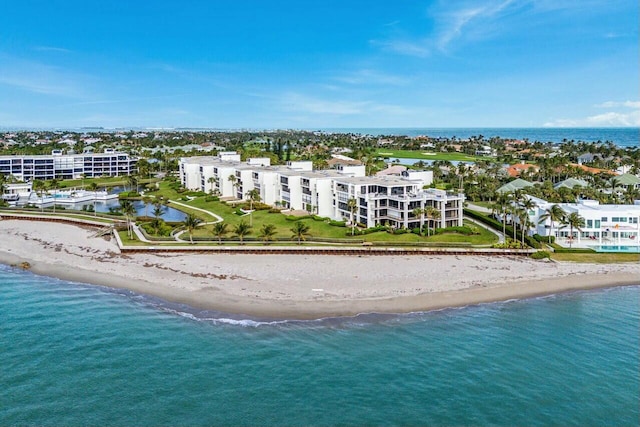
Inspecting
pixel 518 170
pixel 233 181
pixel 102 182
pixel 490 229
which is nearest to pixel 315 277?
pixel 490 229

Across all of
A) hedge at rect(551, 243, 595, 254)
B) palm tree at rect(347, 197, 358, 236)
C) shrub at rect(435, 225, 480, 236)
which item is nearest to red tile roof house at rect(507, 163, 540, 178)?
shrub at rect(435, 225, 480, 236)

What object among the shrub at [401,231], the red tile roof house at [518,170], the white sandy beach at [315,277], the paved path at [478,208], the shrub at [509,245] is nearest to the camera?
the white sandy beach at [315,277]

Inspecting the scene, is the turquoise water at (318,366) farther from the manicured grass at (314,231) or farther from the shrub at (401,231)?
the shrub at (401,231)

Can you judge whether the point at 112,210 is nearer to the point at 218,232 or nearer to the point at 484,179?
the point at 218,232

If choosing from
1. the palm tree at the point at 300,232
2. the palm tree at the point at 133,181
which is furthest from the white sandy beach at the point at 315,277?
the palm tree at the point at 133,181

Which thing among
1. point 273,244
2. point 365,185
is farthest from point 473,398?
point 365,185

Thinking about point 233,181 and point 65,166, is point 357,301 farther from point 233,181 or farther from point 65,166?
point 65,166
